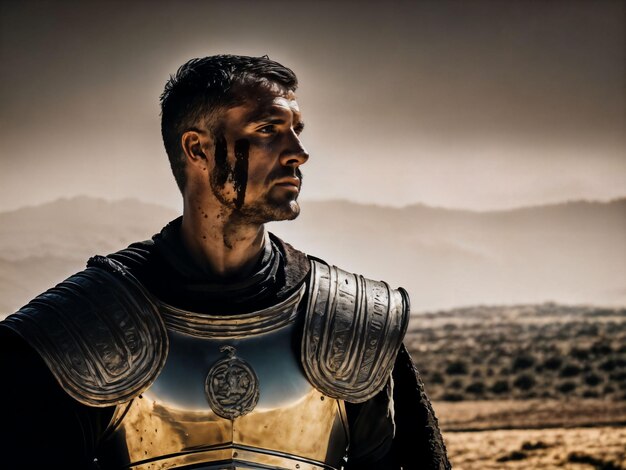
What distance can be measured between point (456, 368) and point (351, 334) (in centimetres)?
1626

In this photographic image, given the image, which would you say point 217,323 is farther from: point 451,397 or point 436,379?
point 436,379

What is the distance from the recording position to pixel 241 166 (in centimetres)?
286

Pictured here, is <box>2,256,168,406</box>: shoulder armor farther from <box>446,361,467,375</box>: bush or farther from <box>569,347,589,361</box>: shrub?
<box>569,347,589,361</box>: shrub

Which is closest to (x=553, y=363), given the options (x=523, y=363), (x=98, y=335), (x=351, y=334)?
(x=523, y=363)

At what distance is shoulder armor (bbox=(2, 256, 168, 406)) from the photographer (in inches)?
109

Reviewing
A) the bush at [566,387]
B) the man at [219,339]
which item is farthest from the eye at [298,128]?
the bush at [566,387]

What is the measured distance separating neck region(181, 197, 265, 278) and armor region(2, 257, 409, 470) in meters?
0.12

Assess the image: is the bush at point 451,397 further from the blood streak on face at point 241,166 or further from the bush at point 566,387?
the blood streak on face at point 241,166

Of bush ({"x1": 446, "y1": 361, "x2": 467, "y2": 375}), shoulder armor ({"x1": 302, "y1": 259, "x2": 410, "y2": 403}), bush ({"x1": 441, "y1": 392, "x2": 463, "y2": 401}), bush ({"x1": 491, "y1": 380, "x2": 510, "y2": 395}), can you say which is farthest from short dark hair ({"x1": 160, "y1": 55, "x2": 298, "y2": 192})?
bush ({"x1": 446, "y1": 361, "x2": 467, "y2": 375})

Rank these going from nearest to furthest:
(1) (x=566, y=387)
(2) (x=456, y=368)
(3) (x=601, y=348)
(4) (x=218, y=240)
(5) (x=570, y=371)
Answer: (4) (x=218, y=240) < (1) (x=566, y=387) < (2) (x=456, y=368) < (5) (x=570, y=371) < (3) (x=601, y=348)

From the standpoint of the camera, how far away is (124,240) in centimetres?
1555

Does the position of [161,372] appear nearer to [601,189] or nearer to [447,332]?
[447,332]

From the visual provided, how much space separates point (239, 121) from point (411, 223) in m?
22.6

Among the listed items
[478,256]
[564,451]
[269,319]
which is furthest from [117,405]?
[478,256]
